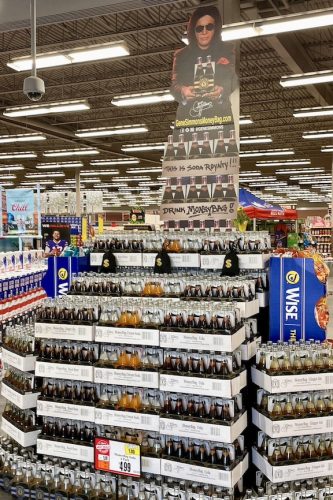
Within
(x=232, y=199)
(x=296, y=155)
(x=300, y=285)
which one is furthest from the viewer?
(x=296, y=155)

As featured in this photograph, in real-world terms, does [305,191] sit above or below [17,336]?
above

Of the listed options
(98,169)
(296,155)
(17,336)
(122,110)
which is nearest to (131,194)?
(98,169)

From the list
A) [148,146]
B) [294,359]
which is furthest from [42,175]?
[294,359]

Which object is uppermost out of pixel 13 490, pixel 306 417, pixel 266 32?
pixel 266 32

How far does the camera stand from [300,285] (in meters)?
4.72

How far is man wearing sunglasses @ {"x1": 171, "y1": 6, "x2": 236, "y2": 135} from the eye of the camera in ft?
21.7

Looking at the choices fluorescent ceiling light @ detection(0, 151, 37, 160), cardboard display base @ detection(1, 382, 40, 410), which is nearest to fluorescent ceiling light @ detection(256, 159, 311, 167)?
fluorescent ceiling light @ detection(0, 151, 37, 160)

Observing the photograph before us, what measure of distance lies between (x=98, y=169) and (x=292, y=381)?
23671mm

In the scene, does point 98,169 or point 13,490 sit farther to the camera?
point 98,169

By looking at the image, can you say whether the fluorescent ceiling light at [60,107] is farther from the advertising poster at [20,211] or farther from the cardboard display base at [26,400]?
the cardboard display base at [26,400]

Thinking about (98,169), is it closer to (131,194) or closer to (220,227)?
(131,194)

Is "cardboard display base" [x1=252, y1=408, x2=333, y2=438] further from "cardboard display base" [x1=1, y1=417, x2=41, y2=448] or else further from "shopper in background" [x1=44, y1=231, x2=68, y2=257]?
"shopper in background" [x1=44, y1=231, x2=68, y2=257]

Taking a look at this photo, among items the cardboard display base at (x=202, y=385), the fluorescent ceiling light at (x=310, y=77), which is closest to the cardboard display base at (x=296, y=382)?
the cardboard display base at (x=202, y=385)

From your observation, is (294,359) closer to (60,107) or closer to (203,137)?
(203,137)
